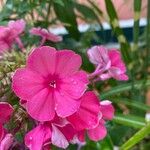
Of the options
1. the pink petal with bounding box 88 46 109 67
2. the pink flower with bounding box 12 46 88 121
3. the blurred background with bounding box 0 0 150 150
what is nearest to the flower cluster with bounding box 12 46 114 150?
the pink flower with bounding box 12 46 88 121

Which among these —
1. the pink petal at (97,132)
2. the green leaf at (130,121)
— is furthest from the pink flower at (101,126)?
the green leaf at (130,121)

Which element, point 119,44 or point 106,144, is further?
point 119,44

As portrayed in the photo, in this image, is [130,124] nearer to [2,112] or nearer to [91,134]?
[91,134]

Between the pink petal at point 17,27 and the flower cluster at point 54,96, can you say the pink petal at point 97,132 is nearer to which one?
the flower cluster at point 54,96

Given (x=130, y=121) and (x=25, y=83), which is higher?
(x=25, y=83)

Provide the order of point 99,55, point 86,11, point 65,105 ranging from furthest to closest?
point 86,11 → point 99,55 → point 65,105

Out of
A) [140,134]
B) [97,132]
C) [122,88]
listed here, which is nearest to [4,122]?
[97,132]

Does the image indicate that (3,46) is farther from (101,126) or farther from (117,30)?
(117,30)
